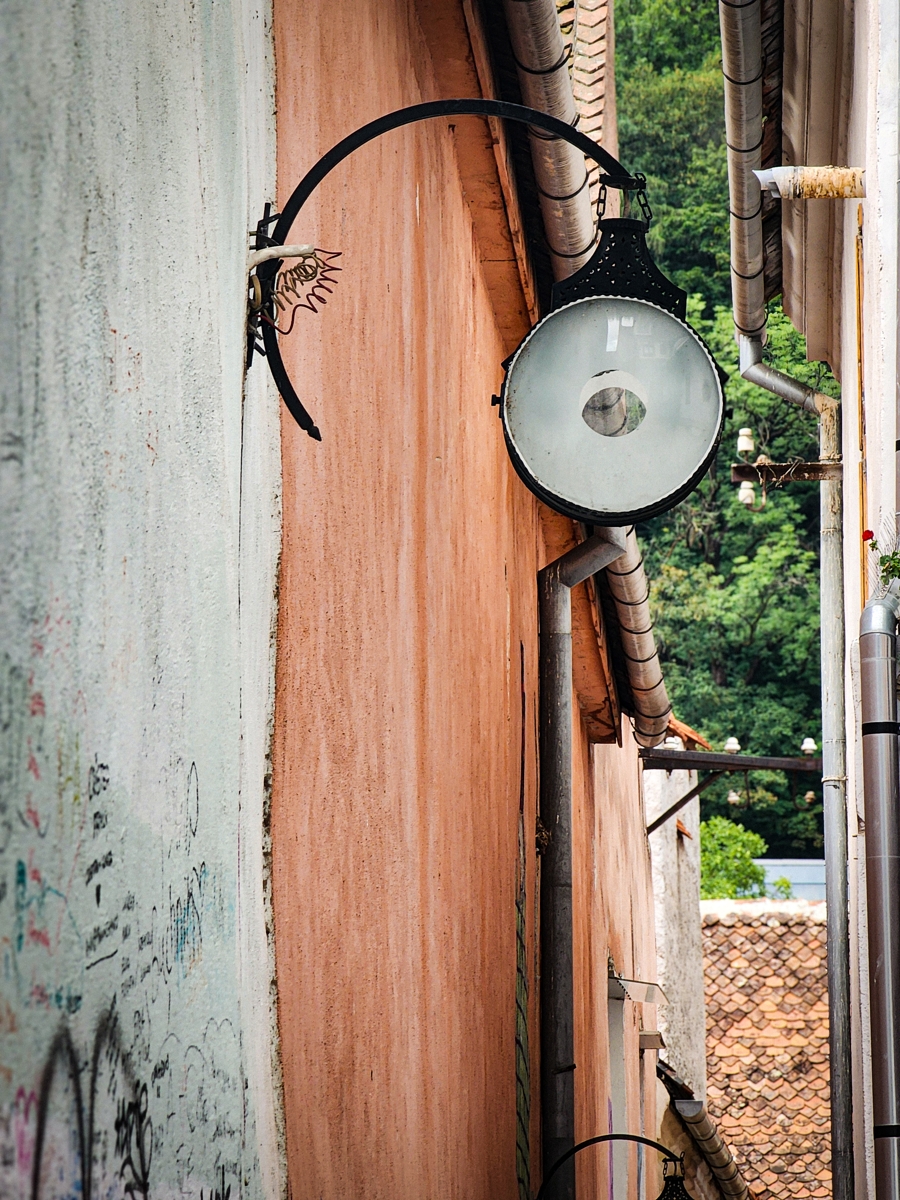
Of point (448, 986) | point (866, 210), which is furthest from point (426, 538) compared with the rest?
point (866, 210)

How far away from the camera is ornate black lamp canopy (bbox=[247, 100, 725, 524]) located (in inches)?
112

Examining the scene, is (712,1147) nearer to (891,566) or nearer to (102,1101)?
(891,566)

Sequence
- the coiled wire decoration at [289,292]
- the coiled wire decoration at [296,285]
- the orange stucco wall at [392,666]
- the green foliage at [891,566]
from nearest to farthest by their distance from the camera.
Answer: the coiled wire decoration at [289,292], the coiled wire decoration at [296,285], the orange stucco wall at [392,666], the green foliage at [891,566]

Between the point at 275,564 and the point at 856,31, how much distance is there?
16.0 feet

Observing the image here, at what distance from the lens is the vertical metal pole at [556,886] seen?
5.27 m

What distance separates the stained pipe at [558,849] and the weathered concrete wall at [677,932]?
896cm

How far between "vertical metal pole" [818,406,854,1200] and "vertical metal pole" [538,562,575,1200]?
3412mm

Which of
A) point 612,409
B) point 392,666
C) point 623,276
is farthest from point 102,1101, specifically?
point 623,276

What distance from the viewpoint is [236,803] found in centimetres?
175

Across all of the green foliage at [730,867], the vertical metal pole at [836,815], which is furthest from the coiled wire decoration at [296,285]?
the green foliage at [730,867]

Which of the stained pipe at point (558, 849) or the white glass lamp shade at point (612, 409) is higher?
the white glass lamp shade at point (612, 409)

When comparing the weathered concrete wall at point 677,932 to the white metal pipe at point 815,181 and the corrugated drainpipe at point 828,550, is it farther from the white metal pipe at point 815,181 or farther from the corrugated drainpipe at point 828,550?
the white metal pipe at point 815,181

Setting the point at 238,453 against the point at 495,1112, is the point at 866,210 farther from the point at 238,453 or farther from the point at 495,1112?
the point at 238,453

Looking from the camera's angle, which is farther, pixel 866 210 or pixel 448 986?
pixel 866 210
